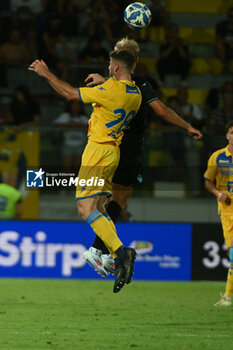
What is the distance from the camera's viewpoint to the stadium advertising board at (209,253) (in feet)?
37.0

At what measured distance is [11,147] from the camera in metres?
11.1

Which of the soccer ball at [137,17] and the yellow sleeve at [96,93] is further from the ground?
the soccer ball at [137,17]

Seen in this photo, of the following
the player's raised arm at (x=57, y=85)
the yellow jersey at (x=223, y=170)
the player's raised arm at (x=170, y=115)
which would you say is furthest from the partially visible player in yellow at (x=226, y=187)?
the player's raised arm at (x=57, y=85)

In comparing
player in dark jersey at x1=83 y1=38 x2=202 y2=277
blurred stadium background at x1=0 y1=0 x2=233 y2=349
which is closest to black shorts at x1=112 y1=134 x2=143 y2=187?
player in dark jersey at x1=83 y1=38 x2=202 y2=277

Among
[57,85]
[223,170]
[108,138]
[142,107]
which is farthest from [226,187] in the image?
[57,85]

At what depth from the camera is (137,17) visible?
7488 mm

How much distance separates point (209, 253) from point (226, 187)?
8.96 ft

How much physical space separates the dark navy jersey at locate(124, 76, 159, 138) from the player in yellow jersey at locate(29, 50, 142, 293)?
25cm

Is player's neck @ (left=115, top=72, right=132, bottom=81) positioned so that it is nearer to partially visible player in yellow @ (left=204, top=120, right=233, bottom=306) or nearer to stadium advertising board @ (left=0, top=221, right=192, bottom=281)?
partially visible player in yellow @ (left=204, top=120, right=233, bottom=306)

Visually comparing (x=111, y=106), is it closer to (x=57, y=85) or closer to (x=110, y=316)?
(x=57, y=85)

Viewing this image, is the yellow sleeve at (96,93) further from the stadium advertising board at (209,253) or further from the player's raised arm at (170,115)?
the stadium advertising board at (209,253)

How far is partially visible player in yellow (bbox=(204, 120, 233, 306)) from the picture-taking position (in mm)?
8672

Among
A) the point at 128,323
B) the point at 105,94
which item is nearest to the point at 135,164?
the point at 105,94

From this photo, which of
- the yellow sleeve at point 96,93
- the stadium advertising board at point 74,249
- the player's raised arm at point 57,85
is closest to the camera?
the player's raised arm at point 57,85
